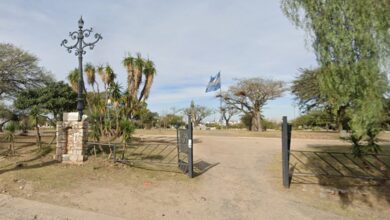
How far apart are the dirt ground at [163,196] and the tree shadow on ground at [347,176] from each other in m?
0.06

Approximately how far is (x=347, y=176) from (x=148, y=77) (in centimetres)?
1145

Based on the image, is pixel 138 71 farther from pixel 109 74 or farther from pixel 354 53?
pixel 354 53

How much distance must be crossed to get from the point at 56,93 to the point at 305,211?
43.5 ft

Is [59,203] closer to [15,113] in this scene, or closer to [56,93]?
[56,93]

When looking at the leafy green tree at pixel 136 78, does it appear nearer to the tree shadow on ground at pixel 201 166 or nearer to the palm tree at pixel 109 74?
the palm tree at pixel 109 74

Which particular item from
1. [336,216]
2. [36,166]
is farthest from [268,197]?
[36,166]

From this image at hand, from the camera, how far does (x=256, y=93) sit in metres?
39.3

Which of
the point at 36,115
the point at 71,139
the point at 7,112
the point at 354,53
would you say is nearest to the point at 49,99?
the point at 36,115

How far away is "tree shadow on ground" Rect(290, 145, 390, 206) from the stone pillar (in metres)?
6.87

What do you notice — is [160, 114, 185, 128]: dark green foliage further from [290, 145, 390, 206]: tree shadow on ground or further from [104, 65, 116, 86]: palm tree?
[290, 145, 390, 206]: tree shadow on ground

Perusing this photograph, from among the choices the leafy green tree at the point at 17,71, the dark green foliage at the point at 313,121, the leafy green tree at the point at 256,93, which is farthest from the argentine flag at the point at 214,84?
the leafy green tree at the point at 17,71

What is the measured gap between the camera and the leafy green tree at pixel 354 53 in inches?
174

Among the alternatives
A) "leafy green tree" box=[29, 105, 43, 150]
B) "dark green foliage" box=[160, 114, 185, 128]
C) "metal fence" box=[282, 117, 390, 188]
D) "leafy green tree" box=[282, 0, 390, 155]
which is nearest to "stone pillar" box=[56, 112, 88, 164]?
"leafy green tree" box=[29, 105, 43, 150]

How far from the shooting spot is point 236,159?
11.3 m
